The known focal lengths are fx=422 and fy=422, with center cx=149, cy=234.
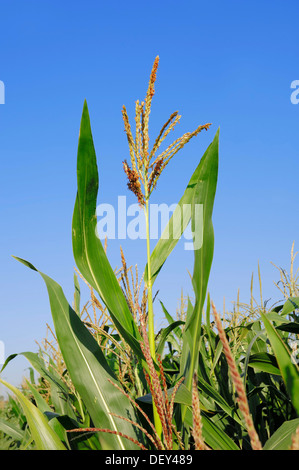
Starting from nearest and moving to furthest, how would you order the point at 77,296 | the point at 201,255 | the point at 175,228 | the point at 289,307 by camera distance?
1. the point at 201,255
2. the point at 175,228
3. the point at 289,307
4. the point at 77,296

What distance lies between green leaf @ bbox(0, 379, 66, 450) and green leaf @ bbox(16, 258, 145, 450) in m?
0.15

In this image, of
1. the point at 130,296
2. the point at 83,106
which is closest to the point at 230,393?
the point at 130,296

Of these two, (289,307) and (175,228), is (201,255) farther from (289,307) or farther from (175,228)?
(289,307)

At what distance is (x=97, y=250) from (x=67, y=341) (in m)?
0.37

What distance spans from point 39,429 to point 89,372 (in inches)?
10.0

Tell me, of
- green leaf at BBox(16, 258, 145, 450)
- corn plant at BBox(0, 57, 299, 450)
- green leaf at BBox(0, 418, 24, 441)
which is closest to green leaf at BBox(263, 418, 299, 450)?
corn plant at BBox(0, 57, 299, 450)

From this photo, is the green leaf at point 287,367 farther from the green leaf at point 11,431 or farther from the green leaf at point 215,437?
the green leaf at point 11,431

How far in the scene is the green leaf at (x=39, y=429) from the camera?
4.80 ft

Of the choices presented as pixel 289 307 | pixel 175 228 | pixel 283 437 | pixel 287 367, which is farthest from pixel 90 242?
pixel 289 307

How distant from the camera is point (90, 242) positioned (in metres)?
1.62
